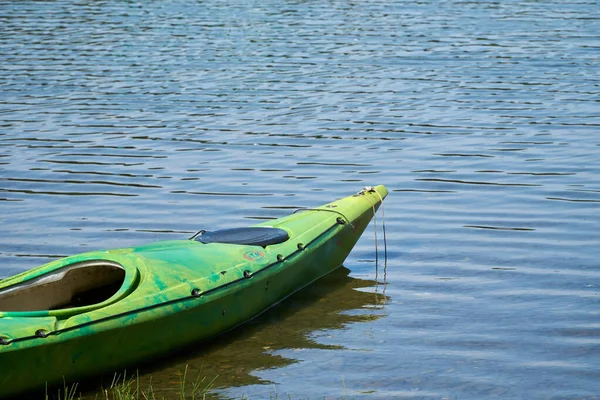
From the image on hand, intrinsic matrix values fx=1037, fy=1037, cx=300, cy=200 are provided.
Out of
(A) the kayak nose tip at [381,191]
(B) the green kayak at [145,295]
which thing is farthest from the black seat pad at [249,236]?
(A) the kayak nose tip at [381,191]

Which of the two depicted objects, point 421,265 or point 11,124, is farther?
point 11,124

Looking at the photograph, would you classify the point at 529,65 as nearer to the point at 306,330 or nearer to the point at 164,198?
the point at 164,198

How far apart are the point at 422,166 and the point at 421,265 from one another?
3376 mm

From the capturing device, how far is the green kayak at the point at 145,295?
603cm

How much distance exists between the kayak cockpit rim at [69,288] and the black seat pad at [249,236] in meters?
0.85

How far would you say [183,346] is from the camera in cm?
698

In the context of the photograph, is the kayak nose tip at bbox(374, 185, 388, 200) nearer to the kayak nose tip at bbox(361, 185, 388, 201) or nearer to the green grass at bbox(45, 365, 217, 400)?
the kayak nose tip at bbox(361, 185, 388, 201)

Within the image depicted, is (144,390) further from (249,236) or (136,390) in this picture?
(249,236)

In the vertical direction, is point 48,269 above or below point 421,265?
above

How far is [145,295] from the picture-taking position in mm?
6586

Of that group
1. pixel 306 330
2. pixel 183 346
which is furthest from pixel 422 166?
pixel 183 346

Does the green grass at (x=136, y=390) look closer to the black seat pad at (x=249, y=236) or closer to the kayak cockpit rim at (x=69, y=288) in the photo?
the kayak cockpit rim at (x=69, y=288)

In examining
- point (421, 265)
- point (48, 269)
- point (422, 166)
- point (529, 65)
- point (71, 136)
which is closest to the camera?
point (48, 269)

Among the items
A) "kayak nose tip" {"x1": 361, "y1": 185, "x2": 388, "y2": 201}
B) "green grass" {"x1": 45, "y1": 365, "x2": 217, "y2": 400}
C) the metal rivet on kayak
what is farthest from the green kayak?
"kayak nose tip" {"x1": 361, "y1": 185, "x2": 388, "y2": 201}
